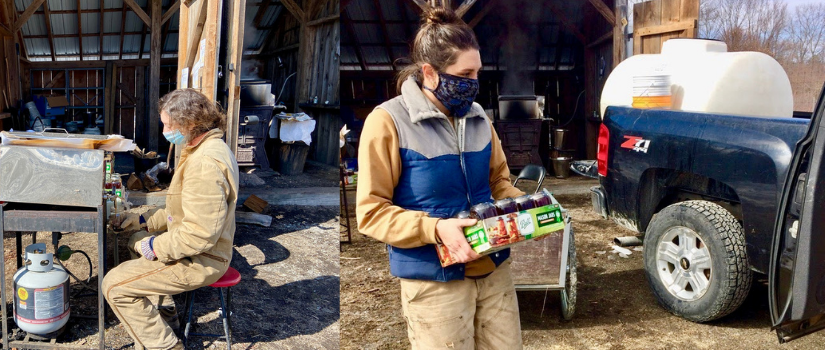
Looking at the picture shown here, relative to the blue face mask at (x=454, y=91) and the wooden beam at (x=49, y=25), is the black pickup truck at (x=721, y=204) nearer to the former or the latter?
the blue face mask at (x=454, y=91)

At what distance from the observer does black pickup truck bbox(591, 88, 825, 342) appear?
2.79 m

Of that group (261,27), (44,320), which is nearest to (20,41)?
(261,27)

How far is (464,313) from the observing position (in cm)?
211

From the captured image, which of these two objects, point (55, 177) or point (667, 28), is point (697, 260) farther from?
point (667, 28)

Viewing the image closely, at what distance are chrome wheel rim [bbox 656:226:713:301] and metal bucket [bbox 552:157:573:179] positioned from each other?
7.23 metres

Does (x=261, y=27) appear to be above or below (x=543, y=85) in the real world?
above

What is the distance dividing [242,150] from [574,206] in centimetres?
507

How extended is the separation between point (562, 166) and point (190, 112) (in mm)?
8847

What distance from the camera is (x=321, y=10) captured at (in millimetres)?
12492

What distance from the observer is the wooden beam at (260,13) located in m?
13.8

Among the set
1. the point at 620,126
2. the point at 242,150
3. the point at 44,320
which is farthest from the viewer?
the point at 242,150

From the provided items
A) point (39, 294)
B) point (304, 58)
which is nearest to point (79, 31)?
point (304, 58)

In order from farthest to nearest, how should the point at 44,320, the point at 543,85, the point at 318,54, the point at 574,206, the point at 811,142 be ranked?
the point at 543,85
the point at 318,54
the point at 574,206
the point at 44,320
the point at 811,142

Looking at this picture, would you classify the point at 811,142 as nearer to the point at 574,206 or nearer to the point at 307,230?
the point at 307,230
